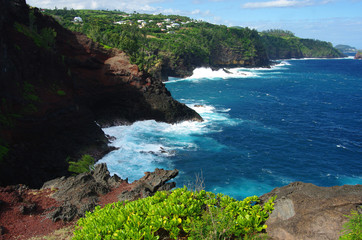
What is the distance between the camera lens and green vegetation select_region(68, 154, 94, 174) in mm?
28855

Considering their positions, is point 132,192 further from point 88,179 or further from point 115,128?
point 115,128

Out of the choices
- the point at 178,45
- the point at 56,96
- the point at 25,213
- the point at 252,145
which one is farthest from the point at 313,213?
the point at 178,45

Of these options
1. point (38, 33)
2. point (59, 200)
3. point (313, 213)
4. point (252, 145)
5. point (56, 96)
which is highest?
point (38, 33)

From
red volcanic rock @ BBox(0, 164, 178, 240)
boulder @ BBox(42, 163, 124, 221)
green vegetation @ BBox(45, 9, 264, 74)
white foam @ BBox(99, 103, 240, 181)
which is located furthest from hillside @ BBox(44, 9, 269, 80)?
red volcanic rock @ BBox(0, 164, 178, 240)

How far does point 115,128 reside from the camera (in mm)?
43344

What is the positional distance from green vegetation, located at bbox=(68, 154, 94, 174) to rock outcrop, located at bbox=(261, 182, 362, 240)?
77.4 feet

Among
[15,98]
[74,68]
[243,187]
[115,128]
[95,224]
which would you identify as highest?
[74,68]

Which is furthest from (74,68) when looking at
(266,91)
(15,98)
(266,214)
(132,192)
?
(266,91)

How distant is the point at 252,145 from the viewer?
129ft

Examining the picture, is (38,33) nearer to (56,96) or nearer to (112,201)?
(56,96)

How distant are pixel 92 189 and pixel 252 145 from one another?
26.5m

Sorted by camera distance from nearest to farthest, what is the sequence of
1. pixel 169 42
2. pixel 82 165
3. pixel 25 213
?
pixel 25 213, pixel 82 165, pixel 169 42

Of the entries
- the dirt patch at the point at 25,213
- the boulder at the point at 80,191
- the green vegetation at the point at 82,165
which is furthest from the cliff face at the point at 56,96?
the boulder at the point at 80,191

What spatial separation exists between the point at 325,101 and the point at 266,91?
17211 millimetres
